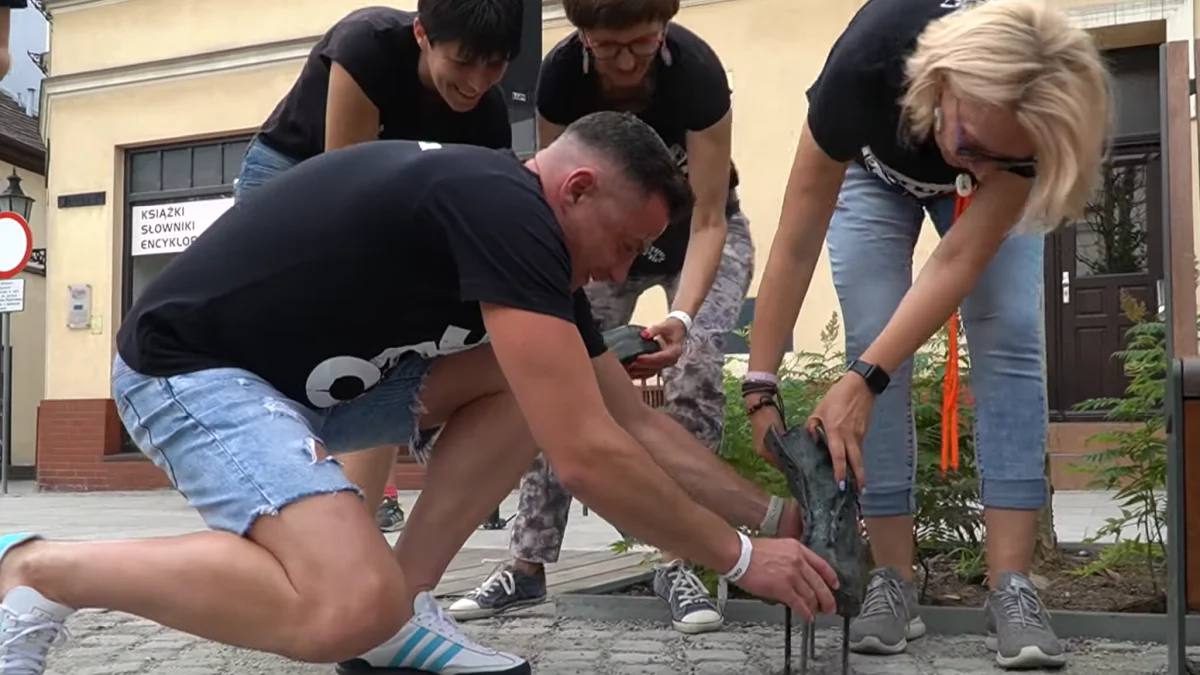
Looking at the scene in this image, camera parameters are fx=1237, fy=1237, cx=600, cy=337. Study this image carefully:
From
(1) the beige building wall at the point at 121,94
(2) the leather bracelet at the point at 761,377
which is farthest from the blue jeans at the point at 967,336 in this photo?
(1) the beige building wall at the point at 121,94

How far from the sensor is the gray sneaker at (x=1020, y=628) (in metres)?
2.61

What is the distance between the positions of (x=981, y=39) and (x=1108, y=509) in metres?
5.00

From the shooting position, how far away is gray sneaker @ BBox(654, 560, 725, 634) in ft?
10.2

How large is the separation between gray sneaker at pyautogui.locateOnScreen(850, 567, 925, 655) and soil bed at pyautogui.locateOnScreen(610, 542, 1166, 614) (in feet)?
1.84

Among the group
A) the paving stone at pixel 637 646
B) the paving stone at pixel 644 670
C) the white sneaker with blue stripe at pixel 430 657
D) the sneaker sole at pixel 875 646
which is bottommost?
the paving stone at pixel 637 646

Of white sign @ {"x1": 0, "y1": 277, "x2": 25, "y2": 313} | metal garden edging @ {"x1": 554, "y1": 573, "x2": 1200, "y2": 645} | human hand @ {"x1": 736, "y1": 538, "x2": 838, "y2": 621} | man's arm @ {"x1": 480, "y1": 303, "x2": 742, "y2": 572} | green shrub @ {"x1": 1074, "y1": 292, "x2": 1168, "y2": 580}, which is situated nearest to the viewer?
man's arm @ {"x1": 480, "y1": 303, "x2": 742, "y2": 572}

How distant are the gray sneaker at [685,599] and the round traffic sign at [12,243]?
976 cm

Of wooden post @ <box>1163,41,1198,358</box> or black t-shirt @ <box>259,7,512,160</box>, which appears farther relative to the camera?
black t-shirt @ <box>259,7,512,160</box>

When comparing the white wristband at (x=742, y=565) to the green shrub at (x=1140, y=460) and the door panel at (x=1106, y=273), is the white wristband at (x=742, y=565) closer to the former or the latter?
the green shrub at (x=1140, y=460)

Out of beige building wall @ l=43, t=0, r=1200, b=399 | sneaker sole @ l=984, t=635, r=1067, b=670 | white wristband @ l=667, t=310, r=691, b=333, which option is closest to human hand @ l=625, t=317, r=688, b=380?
white wristband @ l=667, t=310, r=691, b=333

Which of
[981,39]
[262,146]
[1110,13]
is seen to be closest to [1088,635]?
[981,39]

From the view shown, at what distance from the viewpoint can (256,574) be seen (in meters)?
2.07

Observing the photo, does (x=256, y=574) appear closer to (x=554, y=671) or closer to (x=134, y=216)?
(x=554, y=671)

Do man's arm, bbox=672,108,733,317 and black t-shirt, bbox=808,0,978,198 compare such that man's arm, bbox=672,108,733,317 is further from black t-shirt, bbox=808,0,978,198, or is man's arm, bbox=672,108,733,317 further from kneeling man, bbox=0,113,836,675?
kneeling man, bbox=0,113,836,675
